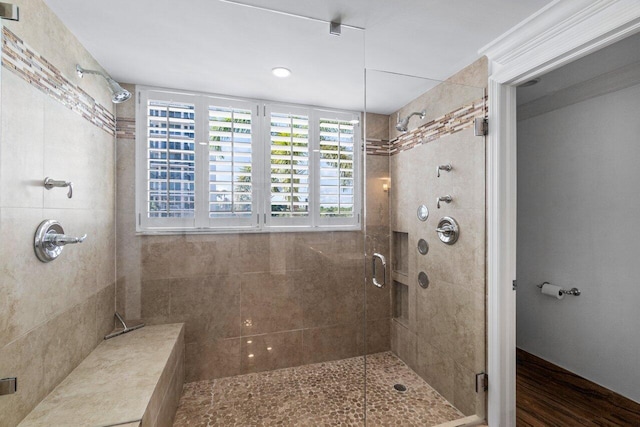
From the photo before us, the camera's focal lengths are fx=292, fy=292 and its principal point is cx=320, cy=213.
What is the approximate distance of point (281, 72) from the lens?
1773 millimetres

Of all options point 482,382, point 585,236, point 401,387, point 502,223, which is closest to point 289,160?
point 502,223

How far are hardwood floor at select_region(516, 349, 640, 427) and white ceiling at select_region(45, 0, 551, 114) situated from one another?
2.17m

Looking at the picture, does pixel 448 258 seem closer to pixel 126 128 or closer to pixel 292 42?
pixel 292 42

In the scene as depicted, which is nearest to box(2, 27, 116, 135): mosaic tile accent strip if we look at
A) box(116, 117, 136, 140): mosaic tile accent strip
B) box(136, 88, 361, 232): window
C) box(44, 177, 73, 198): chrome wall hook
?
box(116, 117, 136, 140): mosaic tile accent strip

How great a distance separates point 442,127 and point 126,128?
1.89m

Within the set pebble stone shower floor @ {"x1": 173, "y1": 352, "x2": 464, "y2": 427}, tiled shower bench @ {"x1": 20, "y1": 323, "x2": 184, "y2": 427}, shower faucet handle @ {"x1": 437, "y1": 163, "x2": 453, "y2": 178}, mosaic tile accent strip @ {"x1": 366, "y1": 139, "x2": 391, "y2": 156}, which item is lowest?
pebble stone shower floor @ {"x1": 173, "y1": 352, "x2": 464, "y2": 427}

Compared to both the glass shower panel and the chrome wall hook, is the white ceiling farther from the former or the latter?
the chrome wall hook

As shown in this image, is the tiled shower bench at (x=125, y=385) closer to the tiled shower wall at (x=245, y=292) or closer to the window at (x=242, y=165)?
the tiled shower wall at (x=245, y=292)

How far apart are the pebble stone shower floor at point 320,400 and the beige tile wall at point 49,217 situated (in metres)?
0.76

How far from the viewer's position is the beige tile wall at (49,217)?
111cm

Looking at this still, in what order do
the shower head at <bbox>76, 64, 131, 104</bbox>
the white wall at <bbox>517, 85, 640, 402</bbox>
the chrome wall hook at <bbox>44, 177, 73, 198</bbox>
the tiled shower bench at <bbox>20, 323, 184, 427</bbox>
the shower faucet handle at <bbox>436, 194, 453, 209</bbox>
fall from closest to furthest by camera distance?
the tiled shower bench at <bbox>20, 323, 184, 427</bbox> < the chrome wall hook at <bbox>44, 177, 73, 198</bbox> < the shower head at <bbox>76, 64, 131, 104</bbox> < the shower faucet handle at <bbox>436, 194, 453, 209</bbox> < the white wall at <bbox>517, 85, 640, 402</bbox>

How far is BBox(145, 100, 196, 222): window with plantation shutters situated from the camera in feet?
5.71

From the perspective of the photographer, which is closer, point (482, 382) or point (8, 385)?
point (8, 385)

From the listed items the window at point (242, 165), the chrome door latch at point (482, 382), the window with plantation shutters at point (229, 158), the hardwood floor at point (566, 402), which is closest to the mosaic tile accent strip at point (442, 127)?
the window at point (242, 165)
